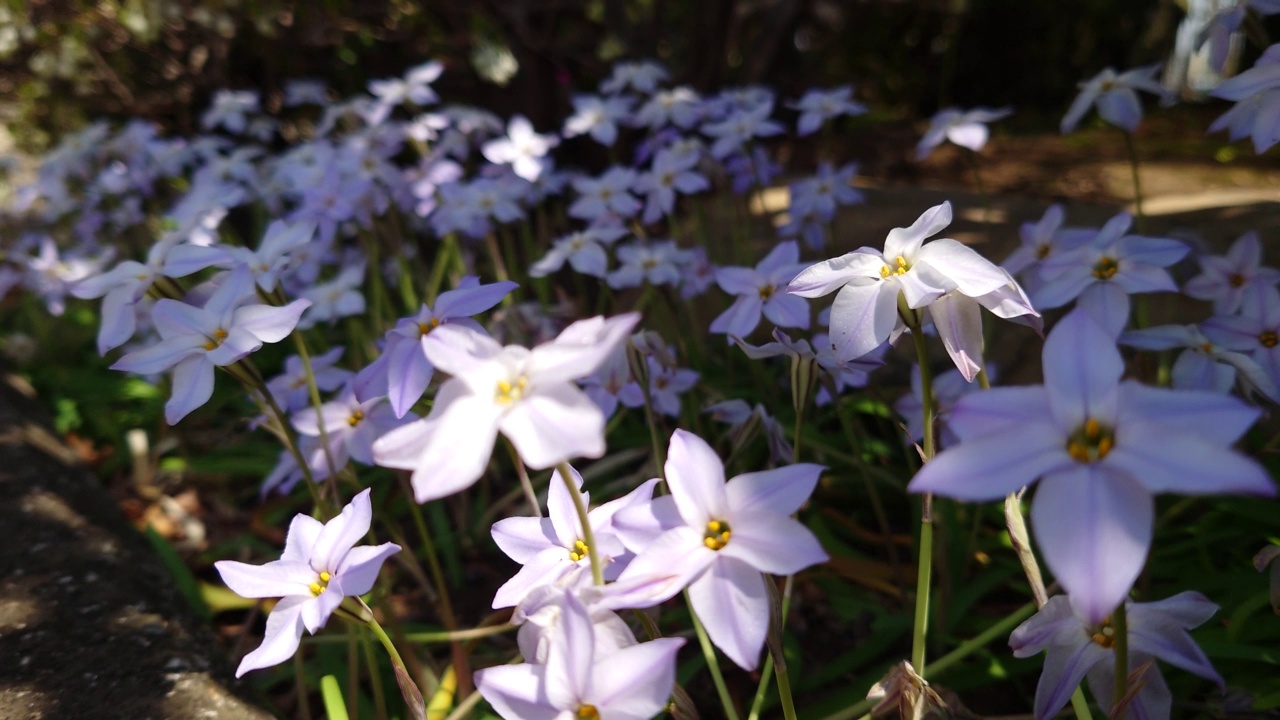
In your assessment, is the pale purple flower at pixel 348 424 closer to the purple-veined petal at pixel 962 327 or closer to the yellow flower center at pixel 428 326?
the yellow flower center at pixel 428 326

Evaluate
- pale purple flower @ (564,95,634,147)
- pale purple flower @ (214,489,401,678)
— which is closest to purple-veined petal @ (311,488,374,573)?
pale purple flower @ (214,489,401,678)

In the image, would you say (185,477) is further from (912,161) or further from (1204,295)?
(912,161)

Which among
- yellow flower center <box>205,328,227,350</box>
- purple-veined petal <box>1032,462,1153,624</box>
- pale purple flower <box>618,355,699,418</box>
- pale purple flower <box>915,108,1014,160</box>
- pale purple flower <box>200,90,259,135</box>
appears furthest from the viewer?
pale purple flower <box>200,90,259,135</box>

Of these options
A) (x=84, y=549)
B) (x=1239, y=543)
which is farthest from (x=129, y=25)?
(x=1239, y=543)

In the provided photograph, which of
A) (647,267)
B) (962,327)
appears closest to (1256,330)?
(962,327)

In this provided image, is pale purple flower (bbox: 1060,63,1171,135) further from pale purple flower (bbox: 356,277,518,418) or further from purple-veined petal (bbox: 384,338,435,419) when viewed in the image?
purple-veined petal (bbox: 384,338,435,419)

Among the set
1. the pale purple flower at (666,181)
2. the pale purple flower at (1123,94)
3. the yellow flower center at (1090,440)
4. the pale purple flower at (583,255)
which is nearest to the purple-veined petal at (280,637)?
the yellow flower center at (1090,440)
